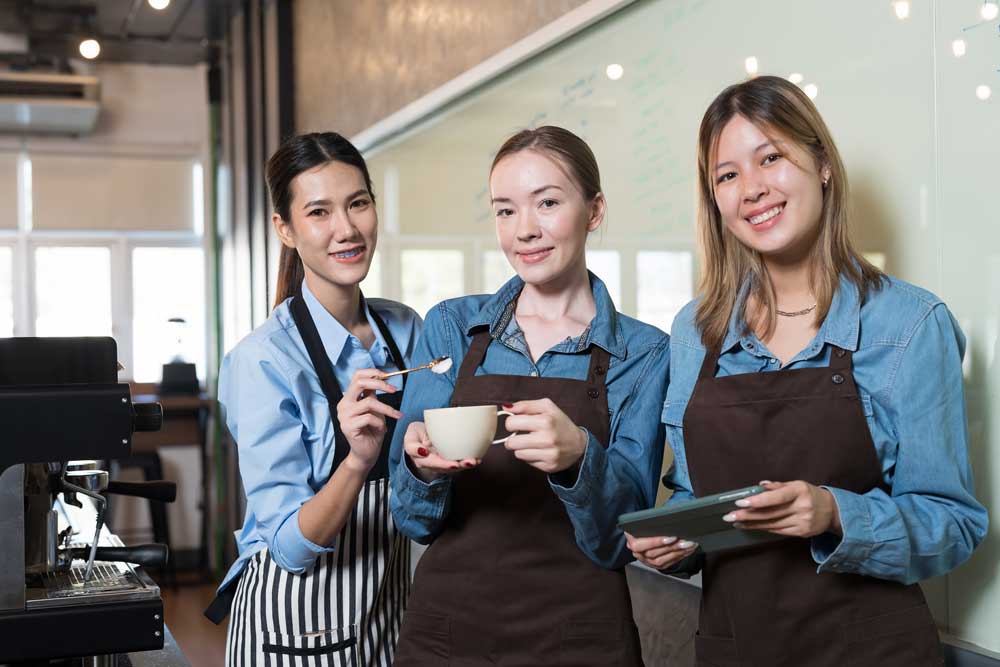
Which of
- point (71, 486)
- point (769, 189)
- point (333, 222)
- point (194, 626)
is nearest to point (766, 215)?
point (769, 189)

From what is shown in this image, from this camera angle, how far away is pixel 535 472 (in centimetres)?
147

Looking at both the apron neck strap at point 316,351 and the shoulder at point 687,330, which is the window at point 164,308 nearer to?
the apron neck strap at point 316,351

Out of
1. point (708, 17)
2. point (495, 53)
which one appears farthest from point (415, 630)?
point (495, 53)

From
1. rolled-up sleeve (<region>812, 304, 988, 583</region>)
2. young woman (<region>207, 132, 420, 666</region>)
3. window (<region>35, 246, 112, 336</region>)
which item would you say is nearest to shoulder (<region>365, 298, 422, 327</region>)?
young woman (<region>207, 132, 420, 666</region>)

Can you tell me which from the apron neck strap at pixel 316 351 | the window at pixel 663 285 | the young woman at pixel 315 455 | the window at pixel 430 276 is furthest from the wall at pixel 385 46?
the apron neck strap at pixel 316 351

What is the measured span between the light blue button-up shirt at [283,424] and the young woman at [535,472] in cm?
25

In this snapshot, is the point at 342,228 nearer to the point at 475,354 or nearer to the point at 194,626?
the point at 475,354

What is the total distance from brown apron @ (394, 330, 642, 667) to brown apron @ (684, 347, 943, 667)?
5.1 inches

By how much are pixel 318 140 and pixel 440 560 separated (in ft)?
2.56

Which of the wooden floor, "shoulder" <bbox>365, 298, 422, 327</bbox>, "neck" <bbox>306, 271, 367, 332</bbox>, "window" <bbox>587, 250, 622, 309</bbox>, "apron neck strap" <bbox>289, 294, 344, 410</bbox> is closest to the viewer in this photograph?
"apron neck strap" <bbox>289, 294, 344, 410</bbox>

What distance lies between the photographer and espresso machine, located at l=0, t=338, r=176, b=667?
1460 millimetres

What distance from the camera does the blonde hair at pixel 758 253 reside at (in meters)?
1.33

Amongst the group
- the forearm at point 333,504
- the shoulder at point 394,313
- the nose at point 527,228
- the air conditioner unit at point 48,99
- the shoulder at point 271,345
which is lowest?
the forearm at point 333,504

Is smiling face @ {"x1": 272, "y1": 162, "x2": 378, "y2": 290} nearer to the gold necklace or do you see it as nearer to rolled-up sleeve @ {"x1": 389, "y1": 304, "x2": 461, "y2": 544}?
rolled-up sleeve @ {"x1": 389, "y1": 304, "x2": 461, "y2": 544}
